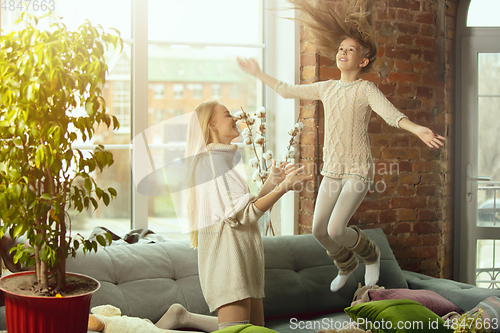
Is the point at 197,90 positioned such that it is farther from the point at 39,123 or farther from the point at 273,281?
the point at 39,123

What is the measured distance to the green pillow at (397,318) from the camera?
1579 mm

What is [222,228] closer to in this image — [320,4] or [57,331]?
[57,331]

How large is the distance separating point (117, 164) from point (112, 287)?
2.95 feet

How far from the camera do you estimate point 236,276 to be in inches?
65.3

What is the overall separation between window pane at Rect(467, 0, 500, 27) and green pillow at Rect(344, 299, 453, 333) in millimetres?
1993

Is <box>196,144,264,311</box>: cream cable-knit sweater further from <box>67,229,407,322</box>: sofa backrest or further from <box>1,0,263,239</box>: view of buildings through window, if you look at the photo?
<box>1,0,263,239</box>: view of buildings through window

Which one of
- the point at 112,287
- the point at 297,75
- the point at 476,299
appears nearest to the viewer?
the point at 112,287

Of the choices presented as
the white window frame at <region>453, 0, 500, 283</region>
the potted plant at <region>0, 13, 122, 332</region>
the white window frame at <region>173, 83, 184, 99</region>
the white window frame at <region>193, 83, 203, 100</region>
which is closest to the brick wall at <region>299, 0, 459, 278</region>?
the white window frame at <region>453, 0, 500, 283</region>

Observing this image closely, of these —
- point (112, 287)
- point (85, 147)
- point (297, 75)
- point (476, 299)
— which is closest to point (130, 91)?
point (85, 147)

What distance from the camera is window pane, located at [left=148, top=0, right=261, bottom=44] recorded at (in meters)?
2.71

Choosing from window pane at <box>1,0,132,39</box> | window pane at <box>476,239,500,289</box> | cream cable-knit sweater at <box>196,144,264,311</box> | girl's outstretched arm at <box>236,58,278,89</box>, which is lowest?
window pane at <box>476,239,500,289</box>

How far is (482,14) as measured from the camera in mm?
2881

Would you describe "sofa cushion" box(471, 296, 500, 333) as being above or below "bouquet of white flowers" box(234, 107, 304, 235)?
below

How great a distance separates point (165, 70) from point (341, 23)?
4.35 feet
